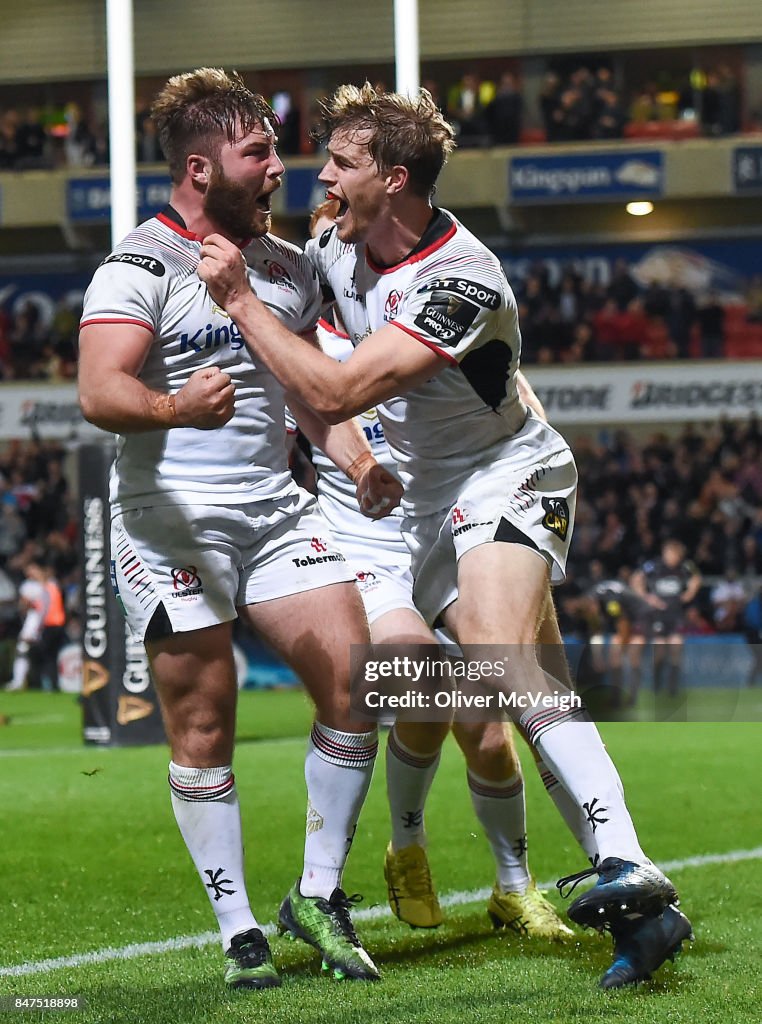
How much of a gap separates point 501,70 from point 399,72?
1672cm

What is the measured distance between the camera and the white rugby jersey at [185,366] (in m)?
3.67

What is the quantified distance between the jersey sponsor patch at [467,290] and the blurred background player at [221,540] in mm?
499

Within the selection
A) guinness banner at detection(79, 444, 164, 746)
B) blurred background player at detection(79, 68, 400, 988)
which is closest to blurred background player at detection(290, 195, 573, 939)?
blurred background player at detection(79, 68, 400, 988)

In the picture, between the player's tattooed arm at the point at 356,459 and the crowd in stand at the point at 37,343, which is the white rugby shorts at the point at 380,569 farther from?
the crowd in stand at the point at 37,343

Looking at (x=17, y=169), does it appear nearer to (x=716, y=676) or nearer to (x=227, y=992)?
(x=716, y=676)

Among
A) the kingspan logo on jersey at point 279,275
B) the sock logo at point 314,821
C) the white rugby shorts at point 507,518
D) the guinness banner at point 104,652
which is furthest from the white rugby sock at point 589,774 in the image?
the guinness banner at point 104,652

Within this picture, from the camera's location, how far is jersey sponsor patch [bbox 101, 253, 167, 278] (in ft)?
12.1

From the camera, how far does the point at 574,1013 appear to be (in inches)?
126

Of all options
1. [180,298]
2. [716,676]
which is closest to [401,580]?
[180,298]

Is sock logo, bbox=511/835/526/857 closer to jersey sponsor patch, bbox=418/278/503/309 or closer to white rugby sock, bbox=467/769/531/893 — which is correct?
white rugby sock, bbox=467/769/531/893

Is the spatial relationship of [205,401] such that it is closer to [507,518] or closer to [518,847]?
[507,518]

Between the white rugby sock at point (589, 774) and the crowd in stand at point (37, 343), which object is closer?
the white rugby sock at point (589, 774)

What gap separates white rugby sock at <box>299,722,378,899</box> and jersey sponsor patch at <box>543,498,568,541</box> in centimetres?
72

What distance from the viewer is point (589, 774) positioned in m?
3.44
